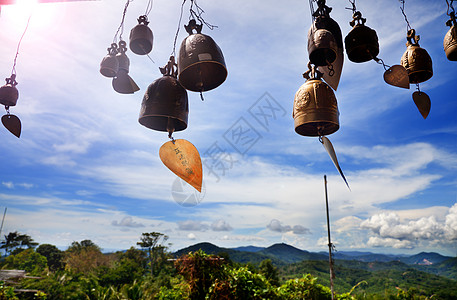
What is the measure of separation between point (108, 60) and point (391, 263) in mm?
63368

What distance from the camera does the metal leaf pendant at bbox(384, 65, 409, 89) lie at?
1838 mm

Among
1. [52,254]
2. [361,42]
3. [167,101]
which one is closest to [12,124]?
[167,101]

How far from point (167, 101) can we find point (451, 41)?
2096 mm

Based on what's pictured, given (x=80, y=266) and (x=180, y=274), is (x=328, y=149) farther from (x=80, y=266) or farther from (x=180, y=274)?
(x=80, y=266)

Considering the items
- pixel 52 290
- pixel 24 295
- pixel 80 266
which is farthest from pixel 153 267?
pixel 24 295

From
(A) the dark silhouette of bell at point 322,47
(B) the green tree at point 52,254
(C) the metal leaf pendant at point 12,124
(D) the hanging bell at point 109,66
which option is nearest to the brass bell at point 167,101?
(A) the dark silhouette of bell at point 322,47

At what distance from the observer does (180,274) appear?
464cm

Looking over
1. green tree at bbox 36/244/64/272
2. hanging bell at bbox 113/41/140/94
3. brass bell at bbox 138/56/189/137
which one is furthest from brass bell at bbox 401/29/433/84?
green tree at bbox 36/244/64/272

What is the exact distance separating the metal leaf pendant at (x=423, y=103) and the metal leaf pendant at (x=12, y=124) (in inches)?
128

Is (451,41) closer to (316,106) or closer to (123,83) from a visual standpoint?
(316,106)

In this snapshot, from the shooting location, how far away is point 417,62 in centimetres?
208

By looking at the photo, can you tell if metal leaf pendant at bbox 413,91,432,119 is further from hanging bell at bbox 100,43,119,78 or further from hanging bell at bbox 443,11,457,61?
hanging bell at bbox 100,43,119,78

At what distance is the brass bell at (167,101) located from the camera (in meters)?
1.65

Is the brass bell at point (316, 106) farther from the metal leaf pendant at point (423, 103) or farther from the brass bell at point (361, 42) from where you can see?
the metal leaf pendant at point (423, 103)
